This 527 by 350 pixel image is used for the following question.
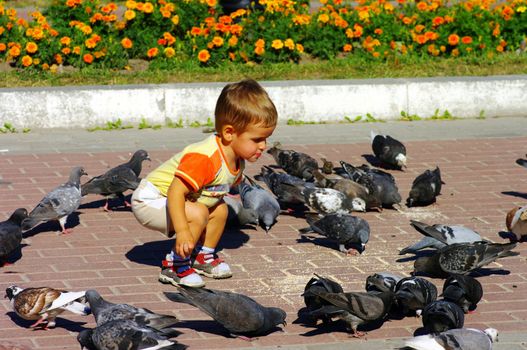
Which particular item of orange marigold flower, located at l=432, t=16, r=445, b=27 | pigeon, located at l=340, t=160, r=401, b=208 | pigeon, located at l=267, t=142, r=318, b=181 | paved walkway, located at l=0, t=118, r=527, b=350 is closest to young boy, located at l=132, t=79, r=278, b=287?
paved walkway, located at l=0, t=118, r=527, b=350

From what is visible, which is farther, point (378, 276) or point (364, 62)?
point (364, 62)

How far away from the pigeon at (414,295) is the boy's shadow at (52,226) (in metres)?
2.78

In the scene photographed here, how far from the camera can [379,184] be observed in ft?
25.0

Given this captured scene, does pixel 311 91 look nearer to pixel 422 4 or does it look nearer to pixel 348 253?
pixel 422 4

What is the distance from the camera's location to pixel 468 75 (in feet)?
36.3

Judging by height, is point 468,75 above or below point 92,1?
below

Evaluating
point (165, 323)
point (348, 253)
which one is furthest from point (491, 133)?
point (165, 323)

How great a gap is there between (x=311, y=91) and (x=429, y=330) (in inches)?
214

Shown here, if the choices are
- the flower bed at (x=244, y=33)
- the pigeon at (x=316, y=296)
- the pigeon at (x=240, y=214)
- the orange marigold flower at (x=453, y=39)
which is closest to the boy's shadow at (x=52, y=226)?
the pigeon at (x=240, y=214)

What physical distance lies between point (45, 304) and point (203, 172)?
1257mm

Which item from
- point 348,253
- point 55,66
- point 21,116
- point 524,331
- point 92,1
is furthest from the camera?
point 92,1

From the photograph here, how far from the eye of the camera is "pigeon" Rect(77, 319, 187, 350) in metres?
4.72

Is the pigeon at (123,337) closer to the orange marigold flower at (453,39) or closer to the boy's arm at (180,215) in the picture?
the boy's arm at (180,215)

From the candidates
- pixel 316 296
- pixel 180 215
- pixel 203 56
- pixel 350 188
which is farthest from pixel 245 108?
pixel 203 56
